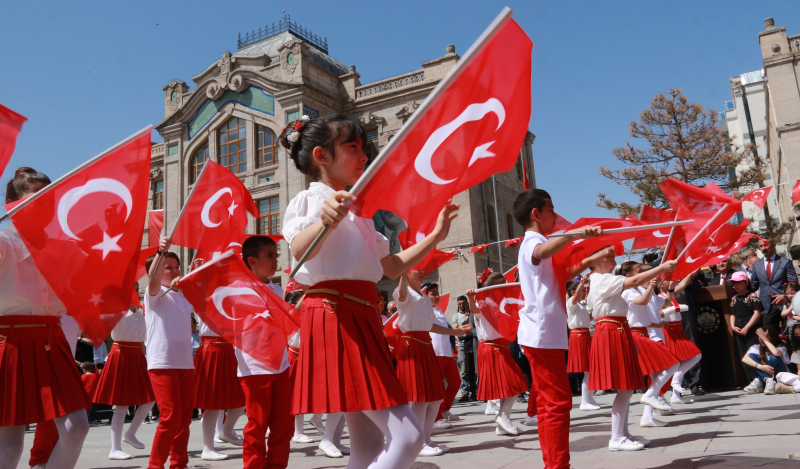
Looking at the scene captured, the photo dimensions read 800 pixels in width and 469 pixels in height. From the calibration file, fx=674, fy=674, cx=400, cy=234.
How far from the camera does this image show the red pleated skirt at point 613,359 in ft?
18.7

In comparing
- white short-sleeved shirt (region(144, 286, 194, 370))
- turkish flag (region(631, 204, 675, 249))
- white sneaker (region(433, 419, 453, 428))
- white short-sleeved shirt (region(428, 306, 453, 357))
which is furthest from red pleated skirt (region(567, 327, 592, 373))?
white short-sleeved shirt (region(144, 286, 194, 370))

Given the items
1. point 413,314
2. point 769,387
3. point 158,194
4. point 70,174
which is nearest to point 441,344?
point 413,314

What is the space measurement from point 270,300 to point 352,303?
7.08ft

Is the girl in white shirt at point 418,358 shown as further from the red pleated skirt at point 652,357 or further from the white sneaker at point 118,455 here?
the white sneaker at point 118,455

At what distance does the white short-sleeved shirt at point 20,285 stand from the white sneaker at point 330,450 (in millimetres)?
3474

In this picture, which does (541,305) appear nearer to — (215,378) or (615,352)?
(615,352)

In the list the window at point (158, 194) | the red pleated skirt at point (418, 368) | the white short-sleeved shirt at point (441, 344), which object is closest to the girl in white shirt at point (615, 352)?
the red pleated skirt at point (418, 368)

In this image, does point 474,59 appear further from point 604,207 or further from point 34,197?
point 604,207

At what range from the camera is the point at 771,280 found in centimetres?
1063

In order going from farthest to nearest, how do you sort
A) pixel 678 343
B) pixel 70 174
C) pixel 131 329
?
1. pixel 678 343
2. pixel 131 329
3. pixel 70 174

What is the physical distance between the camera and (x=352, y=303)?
2.89m

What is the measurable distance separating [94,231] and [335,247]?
197 centimetres

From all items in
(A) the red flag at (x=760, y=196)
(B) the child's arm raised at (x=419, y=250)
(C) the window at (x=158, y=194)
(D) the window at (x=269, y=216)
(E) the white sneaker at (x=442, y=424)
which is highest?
(C) the window at (x=158, y=194)

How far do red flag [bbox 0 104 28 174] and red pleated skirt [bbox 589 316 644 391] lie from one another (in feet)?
15.4
